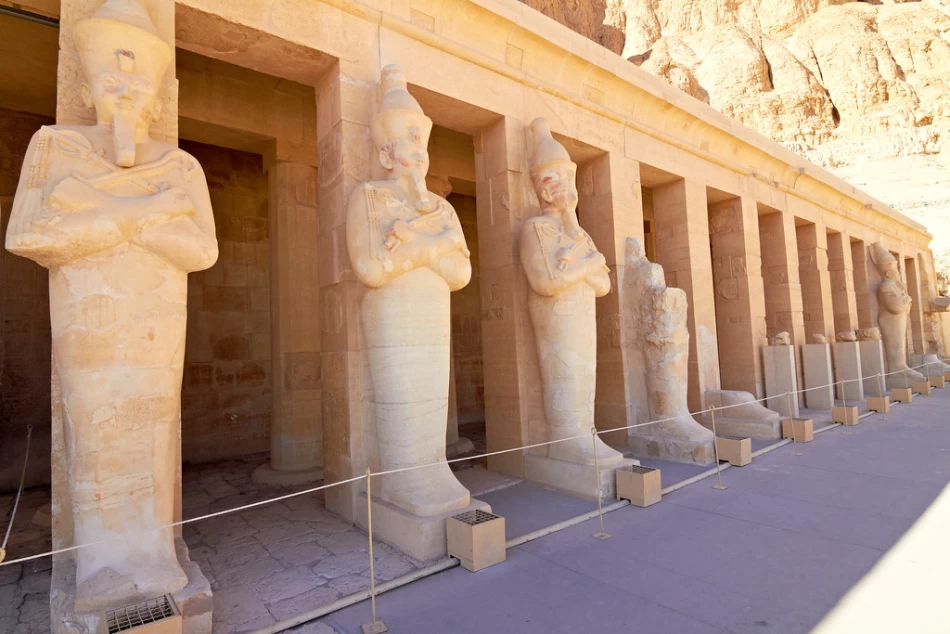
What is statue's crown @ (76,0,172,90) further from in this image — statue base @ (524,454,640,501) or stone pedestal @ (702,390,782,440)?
stone pedestal @ (702,390,782,440)

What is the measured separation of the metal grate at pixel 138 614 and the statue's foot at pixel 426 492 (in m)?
1.52

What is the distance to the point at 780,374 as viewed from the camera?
27.0 feet

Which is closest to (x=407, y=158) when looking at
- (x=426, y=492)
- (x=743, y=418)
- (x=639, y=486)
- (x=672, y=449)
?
(x=426, y=492)

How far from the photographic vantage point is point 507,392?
5465mm

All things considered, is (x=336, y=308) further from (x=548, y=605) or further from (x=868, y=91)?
(x=868, y=91)

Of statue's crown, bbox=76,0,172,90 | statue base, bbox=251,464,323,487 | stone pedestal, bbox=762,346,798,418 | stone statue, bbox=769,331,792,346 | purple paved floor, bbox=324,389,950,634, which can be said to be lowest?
purple paved floor, bbox=324,389,950,634

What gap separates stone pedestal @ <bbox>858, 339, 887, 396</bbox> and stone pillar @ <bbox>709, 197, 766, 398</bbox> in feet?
10.6

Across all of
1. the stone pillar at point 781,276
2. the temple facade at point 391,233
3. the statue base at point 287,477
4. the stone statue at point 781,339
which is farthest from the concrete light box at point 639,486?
the stone pillar at point 781,276

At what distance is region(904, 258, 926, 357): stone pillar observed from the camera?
1485 cm

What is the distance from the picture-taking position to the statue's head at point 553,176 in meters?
5.08

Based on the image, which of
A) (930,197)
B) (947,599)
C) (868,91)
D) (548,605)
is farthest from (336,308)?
(868,91)

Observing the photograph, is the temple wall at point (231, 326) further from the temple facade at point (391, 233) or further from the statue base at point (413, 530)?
the statue base at point (413, 530)

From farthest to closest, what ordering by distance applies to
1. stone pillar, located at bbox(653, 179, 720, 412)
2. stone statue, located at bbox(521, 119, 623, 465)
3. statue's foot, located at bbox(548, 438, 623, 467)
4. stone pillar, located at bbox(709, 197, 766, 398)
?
1. stone pillar, located at bbox(709, 197, 766, 398)
2. stone pillar, located at bbox(653, 179, 720, 412)
3. stone statue, located at bbox(521, 119, 623, 465)
4. statue's foot, located at bbox(548, 438, 623, 467)

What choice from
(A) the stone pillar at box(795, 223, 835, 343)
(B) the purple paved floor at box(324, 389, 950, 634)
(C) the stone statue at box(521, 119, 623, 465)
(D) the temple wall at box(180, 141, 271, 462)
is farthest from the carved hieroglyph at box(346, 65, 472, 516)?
(A) the stone pillar at box(795, 223, 835, 343)
